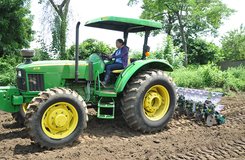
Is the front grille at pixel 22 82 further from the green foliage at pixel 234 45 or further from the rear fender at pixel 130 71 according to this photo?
the green foliage at pixel 234 45

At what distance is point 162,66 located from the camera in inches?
281

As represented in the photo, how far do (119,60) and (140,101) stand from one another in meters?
0.97

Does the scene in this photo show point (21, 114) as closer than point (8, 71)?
Yes

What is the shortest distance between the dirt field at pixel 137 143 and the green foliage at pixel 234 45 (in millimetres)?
37861

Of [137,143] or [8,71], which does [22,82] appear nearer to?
[137,143]

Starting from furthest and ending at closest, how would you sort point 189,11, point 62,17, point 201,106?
point 189,11, point 62,17, point 201,106

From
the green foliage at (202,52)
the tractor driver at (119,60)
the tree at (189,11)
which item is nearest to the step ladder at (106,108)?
the tractor driver at (119,60)

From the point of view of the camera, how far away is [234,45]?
4359cm

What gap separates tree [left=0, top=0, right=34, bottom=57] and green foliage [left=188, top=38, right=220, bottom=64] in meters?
15.9

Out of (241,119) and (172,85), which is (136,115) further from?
(241,119)

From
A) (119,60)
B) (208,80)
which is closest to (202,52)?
(208,80)

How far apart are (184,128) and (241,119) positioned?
1.66 meters

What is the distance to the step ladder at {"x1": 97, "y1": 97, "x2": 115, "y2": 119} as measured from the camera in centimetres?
626

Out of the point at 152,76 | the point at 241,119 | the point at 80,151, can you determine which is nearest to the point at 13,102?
the point at 80,151
